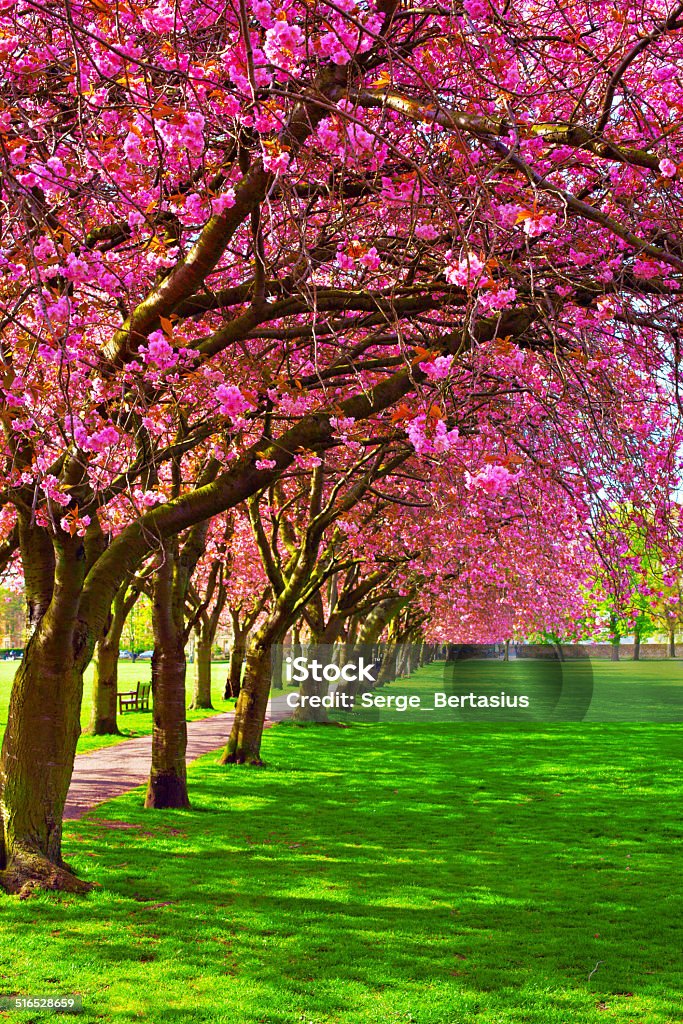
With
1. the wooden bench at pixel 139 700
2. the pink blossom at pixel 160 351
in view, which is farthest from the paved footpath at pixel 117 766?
the pink blossom at pixel 160 351

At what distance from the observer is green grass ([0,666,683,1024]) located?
6.69 metres

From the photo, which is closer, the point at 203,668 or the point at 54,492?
the point at 54,492

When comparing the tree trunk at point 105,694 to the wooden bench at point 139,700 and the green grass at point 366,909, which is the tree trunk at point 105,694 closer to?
the green grass at point 366,909

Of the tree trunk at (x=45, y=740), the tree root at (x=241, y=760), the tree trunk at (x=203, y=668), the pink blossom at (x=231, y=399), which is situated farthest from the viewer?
the tree trunk at (x=203, y=668)

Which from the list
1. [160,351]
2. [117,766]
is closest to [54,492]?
[160,351]

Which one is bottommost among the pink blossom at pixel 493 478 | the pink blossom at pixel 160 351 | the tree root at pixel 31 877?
the tree root at pixel 31 877

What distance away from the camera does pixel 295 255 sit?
835 centimetres

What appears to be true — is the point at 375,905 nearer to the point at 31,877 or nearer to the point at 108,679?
the point at 31,877

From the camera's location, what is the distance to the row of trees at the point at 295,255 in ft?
18.3

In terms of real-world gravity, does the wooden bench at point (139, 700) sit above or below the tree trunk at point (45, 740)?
below

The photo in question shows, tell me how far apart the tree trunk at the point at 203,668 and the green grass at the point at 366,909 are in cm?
1537

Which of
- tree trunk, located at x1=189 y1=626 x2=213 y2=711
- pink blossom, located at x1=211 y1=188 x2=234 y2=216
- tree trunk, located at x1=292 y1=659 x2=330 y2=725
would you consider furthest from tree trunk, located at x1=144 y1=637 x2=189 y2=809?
tree trunk, located at x1=189 y1=626 x2=213 y2=711

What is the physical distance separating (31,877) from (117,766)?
10.1 m

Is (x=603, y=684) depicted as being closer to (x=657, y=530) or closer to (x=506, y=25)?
(x=657, y=530)
